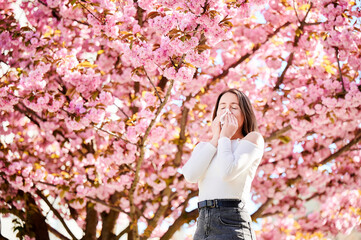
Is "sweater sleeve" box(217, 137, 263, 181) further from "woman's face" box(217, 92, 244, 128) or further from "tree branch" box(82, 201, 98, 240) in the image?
"tree branch" box(82, 201, 98, 240)

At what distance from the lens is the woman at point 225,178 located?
2.16 metres

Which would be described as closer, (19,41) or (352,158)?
(19,41)

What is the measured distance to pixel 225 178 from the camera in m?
2.18

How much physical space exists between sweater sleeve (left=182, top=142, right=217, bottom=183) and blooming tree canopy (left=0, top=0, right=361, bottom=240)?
1342mm

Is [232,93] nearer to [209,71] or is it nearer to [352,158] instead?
[209,71]

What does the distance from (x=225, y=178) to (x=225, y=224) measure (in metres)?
0.21

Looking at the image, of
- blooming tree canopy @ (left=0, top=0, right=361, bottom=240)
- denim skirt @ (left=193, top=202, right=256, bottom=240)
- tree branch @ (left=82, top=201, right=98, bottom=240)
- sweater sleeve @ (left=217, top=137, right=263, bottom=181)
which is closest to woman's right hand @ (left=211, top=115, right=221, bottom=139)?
sweater sleeve @ (left=217, top=137, right=263, bottom=181)

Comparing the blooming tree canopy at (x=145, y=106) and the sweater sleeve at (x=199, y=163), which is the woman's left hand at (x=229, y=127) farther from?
the blooming tree canopy at (x=145, y=106)

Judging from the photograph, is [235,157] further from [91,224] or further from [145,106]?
[91,224]

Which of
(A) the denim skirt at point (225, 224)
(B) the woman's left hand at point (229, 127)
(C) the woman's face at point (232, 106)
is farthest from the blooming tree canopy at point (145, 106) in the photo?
(A) the denim skirt at point (225, 224)

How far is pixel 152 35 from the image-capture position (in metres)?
5.47

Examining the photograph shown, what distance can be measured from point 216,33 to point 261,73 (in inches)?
117

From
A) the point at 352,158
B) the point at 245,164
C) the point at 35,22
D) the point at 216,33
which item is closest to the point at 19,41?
the point at 35,22

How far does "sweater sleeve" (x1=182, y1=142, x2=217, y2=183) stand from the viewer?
2291 mm
